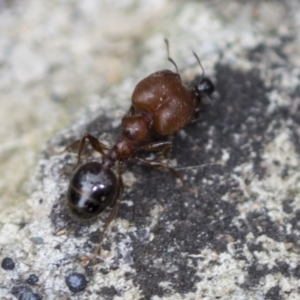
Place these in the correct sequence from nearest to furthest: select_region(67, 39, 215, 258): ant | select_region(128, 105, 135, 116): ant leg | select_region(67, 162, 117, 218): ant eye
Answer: select_region(67, 162, 117, 218): ant eye → select_region(67, 39, 215, 258): ant → select_region(128, 105, 135, 116): ant leg

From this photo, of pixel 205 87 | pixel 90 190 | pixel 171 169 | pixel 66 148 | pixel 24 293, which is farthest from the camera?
pixel 205 87

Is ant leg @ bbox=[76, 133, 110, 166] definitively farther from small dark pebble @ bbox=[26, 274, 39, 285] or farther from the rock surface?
small dark pebble @ bbox=[26, 274, 39, 285]

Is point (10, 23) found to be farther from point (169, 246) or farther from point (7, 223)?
point (169, 246)

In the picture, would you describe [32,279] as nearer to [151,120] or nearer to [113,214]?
[113,214]

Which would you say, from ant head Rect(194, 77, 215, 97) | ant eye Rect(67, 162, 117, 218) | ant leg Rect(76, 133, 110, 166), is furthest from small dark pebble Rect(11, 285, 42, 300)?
ant head Rect(194, 77, 215, 97)

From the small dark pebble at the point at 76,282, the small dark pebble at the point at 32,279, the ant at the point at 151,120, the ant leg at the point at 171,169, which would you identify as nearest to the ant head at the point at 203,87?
the ant at the point at 151,120

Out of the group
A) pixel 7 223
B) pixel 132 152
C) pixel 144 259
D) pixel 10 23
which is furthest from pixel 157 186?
pixel 10 23

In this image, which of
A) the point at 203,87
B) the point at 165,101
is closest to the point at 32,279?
the point at 165,101
